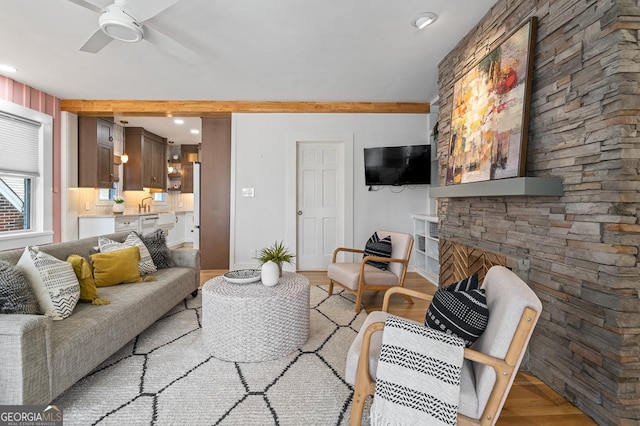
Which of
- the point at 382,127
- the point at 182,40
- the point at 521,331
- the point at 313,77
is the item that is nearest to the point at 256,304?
the point at 521,331

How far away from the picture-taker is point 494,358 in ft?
3.59

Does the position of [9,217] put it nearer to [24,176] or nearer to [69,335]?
[24,176]

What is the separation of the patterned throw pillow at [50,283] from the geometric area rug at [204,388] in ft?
1.50

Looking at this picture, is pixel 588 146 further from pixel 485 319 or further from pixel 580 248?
pixel 485 319

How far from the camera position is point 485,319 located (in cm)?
124

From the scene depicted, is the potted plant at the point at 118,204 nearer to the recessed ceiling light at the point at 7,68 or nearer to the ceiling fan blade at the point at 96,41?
the recessed ceiling light at the point at 7,68

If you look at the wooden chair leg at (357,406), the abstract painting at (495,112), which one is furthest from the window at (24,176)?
the abstract painting at (495,112)

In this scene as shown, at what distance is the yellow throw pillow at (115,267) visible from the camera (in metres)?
2.39

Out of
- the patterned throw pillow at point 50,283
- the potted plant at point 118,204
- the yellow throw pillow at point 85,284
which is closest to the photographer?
the patterned throw pillow at point 50,283

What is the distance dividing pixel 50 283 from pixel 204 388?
3.68 ft

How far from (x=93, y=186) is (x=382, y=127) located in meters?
4.68

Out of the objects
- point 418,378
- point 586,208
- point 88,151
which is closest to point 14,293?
point 418,378

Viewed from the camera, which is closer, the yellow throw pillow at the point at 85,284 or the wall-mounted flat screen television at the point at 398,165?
the yellow throw pillow at the point at 85,284

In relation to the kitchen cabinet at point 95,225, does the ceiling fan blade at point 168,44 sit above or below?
above
